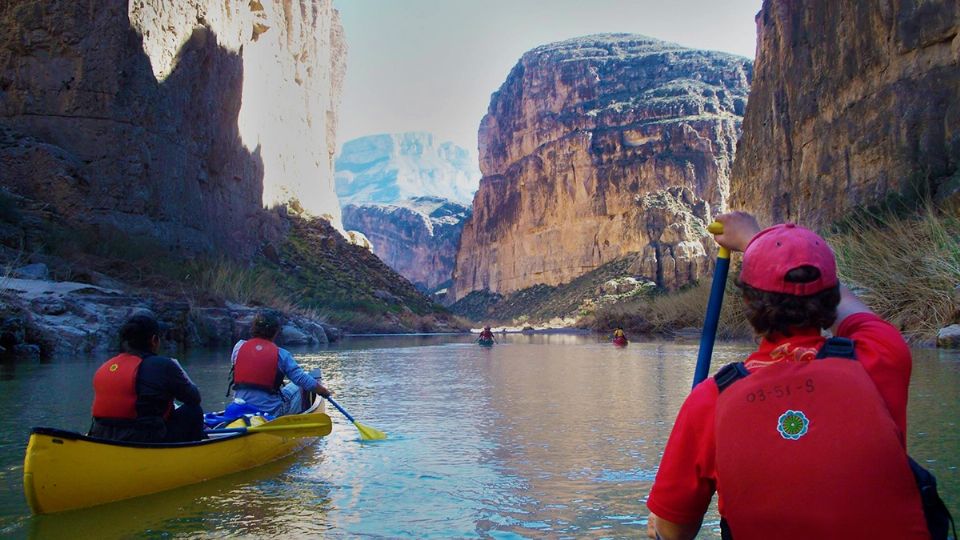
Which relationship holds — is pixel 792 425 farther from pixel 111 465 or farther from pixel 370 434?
pixel 370 434

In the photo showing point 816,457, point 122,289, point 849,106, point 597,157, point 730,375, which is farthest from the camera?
point 597,157

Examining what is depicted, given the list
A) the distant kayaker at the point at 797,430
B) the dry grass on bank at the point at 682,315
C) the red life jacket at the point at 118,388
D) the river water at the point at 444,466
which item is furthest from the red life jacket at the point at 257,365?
the dry grass on bank at the point at 682,315

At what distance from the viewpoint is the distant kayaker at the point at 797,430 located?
5.68 feet

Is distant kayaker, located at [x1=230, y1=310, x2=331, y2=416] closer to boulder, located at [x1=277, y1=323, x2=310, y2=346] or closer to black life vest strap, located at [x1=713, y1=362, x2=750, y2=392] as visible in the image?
black life vest strap, located at [x1=713, y1=362, x2=750, y2=392]

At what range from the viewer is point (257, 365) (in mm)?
7062

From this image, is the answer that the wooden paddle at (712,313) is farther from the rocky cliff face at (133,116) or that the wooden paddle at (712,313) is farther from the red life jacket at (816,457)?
the rocky cliff face at (133,116)

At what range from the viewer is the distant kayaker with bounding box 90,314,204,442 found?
200 inches

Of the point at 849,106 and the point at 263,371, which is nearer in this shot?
the point at 263,371

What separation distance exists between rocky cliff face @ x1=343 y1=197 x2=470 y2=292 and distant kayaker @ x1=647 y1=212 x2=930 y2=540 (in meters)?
137

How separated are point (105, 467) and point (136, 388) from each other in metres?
0.51

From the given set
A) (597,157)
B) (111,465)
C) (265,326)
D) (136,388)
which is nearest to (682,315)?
(265,326)

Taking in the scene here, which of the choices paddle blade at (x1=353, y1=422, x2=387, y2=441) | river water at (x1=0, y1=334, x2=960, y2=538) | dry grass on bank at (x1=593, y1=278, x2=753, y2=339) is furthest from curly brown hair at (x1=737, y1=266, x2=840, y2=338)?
dry grass on bank at (x1=593, y1=278, x2=753, y2=339)

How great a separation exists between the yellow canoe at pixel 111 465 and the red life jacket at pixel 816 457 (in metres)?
4.12

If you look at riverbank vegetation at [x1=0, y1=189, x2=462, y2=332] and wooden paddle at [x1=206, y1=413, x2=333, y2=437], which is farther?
riverbank vegetation at [x1=0, y1=189, x2=462, y2=332]
